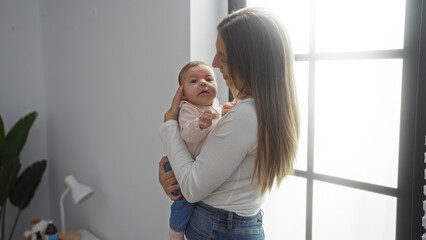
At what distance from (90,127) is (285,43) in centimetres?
162

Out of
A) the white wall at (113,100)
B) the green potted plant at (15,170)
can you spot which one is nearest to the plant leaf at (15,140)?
the green potted plant at (15,170)

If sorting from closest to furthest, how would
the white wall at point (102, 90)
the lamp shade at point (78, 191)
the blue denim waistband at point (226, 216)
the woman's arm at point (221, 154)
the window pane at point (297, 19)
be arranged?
the woman's arm at point (221, 154), the blue denim waistband at point (226, 216), the window pane at point (297, 19), the white wall at point (102, 90), the lamp shade at point (78, 191)

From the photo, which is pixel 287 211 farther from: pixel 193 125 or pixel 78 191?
pixel 78 191

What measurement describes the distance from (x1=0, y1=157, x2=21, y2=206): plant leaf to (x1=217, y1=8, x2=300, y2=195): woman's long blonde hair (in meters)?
1.68

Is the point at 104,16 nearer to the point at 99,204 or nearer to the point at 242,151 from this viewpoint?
the point at 99,204

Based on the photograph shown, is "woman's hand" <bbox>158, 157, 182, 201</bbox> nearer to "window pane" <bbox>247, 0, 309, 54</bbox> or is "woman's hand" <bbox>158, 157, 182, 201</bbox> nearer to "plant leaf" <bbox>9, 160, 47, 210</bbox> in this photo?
"window pane" <bbox>247, 0, 309, 54</bbox>

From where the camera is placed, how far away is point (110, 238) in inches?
83.4

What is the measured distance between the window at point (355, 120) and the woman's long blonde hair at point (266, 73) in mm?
404

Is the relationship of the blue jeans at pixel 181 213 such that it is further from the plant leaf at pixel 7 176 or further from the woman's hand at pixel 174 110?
the plant leaf at pixel 7 176

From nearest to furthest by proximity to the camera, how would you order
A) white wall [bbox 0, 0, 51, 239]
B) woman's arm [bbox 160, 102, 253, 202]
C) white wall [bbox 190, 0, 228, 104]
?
woman's arm [bbox 160, 102, 253, 202]
white wall [bbox 190, 0, 228, 104]
white wall [bbox 0, 0, 51, 239]

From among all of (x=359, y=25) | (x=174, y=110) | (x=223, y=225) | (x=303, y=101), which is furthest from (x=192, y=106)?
(x=359, y=25)

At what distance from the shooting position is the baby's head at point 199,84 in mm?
1078

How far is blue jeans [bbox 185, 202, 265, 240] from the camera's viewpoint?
3.28ft

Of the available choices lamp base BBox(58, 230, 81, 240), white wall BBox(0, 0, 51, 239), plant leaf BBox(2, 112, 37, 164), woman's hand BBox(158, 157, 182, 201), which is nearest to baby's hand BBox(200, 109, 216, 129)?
woman's hand BBox(158, 157, 182, 201)
